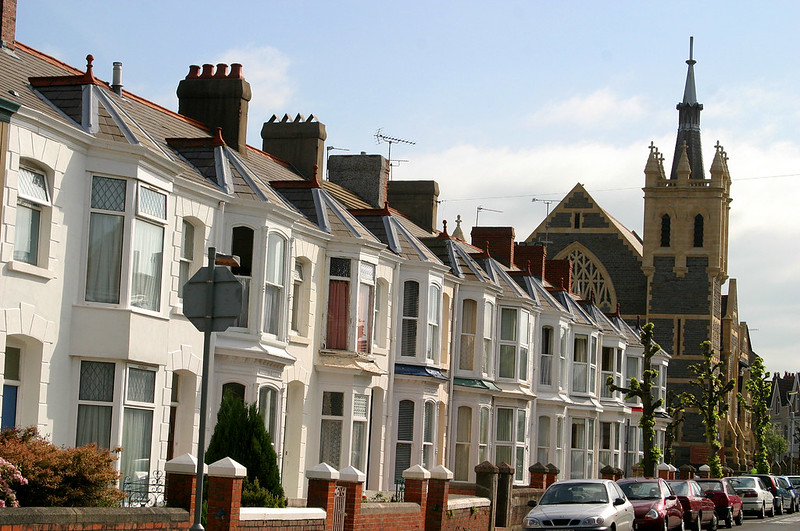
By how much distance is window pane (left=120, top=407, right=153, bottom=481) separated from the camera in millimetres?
20391

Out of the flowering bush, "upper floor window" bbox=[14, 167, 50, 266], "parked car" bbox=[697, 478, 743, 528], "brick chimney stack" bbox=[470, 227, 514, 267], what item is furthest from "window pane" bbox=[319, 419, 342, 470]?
"brick chimney stack" bbox=[470, 227, 514, 267]

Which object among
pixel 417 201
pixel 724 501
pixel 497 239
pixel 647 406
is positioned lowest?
pixel 724 501

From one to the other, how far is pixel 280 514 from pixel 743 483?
1192 inches

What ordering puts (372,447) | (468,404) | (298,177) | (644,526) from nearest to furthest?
1. (644,526)
2. (372,447)
3. (298,177)
4. (468,404)

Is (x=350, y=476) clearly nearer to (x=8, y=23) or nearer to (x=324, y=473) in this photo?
(x=324, y=473)

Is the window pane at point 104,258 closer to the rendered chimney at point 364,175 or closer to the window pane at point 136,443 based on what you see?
the window pane at point 136,443

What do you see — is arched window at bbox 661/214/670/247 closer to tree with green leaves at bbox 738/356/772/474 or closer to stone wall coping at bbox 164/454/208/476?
tree with green leaves at bbox 738/356/772/474

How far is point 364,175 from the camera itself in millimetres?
38094

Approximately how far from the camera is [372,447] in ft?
103

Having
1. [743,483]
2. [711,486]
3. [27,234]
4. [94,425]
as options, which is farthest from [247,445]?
[743,483]

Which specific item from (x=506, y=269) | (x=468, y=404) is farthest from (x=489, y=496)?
(x=506, y=269)

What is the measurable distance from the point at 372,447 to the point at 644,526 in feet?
23.6

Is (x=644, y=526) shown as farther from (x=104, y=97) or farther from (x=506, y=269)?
(x=506, y=269)

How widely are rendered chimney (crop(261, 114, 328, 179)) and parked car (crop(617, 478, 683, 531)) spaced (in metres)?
11.8
